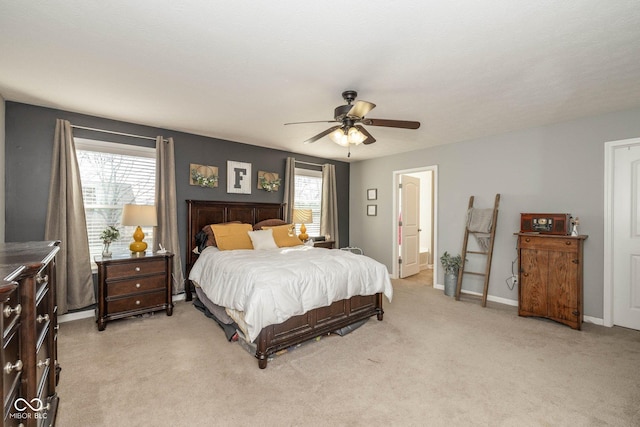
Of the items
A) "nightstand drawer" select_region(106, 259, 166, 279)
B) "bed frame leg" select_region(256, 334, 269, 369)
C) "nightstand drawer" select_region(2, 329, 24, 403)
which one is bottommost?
"bed frame leg" select_region(256, 334, 269, 369)

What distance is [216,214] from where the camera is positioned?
4.53 m

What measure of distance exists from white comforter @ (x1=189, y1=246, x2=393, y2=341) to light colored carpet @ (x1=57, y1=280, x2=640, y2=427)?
0.43 m

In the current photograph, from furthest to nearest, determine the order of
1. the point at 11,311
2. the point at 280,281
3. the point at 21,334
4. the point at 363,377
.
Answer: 1. the point at 280,281
2. the point at 363,377
3. the point at 21,334
4. the point at 11,311

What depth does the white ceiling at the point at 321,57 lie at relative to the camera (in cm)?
172

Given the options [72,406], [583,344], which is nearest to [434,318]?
[583,344]

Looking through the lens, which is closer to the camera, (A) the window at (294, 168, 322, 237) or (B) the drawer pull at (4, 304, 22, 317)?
(B) the drawer pull at (4, 304, 22, 317)

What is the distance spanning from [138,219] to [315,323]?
2397 mm

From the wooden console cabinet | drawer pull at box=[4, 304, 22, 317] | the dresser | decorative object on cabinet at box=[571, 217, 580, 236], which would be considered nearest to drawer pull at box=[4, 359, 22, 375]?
the dresser

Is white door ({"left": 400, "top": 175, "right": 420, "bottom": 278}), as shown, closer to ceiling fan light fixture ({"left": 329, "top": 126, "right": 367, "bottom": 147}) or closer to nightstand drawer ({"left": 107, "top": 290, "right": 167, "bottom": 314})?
ceiling fan light fixture ({"left": 329, "top": 126, "right": 367, "bottom": 147})

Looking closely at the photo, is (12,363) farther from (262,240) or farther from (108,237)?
(262,240)

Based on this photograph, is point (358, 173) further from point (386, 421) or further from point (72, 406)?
→ point (72, 406)

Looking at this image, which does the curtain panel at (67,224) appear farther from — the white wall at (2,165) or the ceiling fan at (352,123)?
the ceiling fan at (352,123)

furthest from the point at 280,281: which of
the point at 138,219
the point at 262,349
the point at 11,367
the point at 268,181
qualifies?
the point at 268,181

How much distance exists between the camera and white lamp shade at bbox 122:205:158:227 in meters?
3.43
